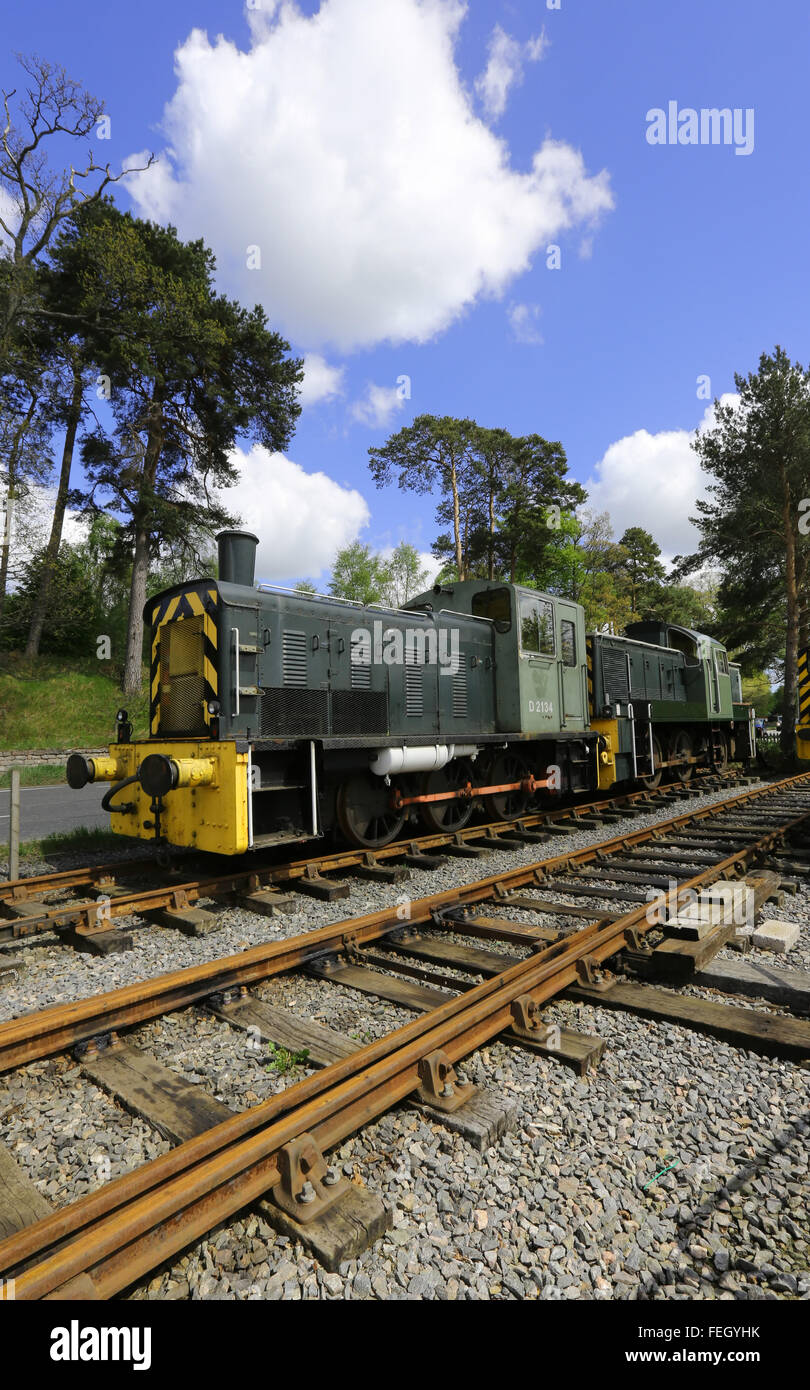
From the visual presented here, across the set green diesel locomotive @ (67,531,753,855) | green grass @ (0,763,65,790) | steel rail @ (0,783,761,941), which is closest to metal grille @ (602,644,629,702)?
green diesel locomotive @ (67,531,753,855)

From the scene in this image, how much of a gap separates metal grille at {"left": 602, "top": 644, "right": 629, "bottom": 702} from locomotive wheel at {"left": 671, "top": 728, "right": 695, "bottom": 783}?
2.66 meters

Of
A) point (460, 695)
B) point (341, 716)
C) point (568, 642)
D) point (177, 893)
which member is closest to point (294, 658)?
point (341, 716)

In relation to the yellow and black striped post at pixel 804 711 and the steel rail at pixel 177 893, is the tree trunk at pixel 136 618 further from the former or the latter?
→ the yellow and black striped post at pixel 804 711

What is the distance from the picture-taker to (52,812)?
42.0ft

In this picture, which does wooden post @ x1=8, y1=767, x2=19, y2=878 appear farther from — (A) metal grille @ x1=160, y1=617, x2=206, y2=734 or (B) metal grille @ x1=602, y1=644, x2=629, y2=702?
(B) metal grille @ x1=602, y1=644, x2=629, y2=702

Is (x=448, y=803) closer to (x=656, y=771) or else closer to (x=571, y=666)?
(x=571, y=666)

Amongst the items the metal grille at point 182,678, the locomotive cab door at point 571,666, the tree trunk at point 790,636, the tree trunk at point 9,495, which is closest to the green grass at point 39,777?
the tree trunk at point 9,495

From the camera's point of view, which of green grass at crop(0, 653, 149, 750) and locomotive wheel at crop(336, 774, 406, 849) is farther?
green grass at crop(0, 653, 149, 750)

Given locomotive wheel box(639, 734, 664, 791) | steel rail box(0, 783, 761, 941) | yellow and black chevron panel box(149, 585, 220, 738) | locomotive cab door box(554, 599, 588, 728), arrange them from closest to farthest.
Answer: steel rail box(0, 783, 761, 941), yellow and black chevron panel box(149, 585, 220, 738), locomotive cab door box(554, 599, 588, 728), locomotive wheel box(639, 734, 664, 791)

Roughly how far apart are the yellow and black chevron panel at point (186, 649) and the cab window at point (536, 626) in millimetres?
4387

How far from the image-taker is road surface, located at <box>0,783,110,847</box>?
35.1 ft

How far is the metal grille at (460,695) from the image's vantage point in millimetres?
8477
